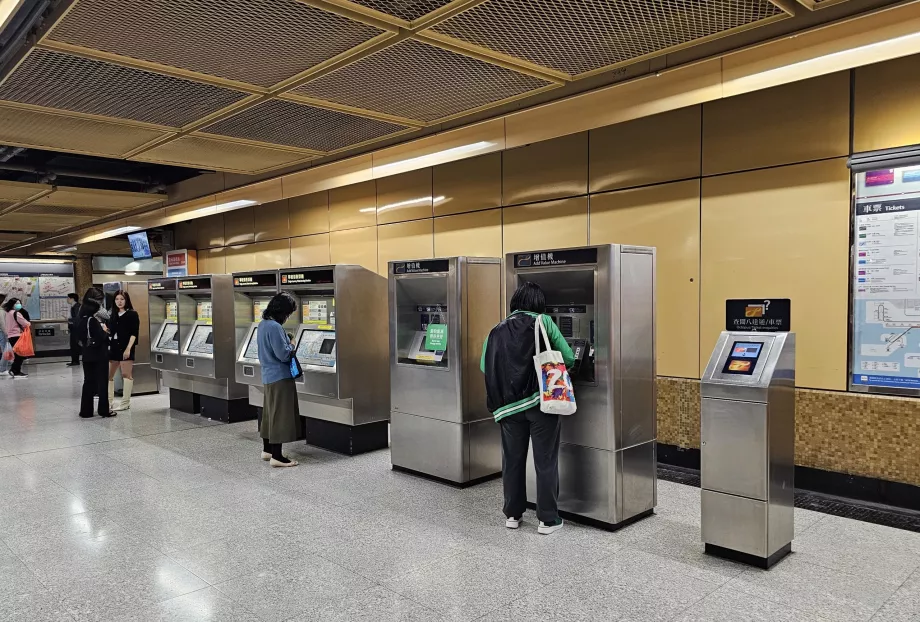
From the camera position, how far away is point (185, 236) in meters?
12.8

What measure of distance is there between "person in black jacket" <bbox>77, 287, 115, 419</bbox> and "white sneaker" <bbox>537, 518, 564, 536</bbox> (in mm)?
6496

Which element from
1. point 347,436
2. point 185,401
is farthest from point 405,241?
point 185,401

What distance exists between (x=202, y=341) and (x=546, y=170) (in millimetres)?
5057

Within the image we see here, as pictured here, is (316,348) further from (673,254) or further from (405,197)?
(673,254)

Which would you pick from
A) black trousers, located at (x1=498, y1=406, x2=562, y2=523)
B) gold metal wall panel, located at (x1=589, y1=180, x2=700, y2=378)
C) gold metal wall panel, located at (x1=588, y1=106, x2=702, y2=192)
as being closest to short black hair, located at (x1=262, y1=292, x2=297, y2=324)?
black trousers, located at (x1=498, y1=406, x2=562, y2=523)

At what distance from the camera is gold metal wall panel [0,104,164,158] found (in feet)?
17.6

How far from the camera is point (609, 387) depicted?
14.0 feet

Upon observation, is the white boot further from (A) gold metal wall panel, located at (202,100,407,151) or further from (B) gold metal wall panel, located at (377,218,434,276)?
(A) gold metal wall panel, located at (202,100,407,151)

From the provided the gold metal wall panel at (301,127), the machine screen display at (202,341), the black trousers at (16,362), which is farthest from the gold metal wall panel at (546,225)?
the black trousers at (16,362)

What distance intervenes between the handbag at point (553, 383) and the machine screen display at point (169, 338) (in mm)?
6772

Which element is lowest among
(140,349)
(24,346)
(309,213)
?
(24,346)

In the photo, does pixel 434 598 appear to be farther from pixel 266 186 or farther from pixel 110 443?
pixel 266 186

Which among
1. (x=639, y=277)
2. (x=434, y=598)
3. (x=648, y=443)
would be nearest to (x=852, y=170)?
(x=639, y=277)

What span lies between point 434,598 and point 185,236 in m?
11.2
